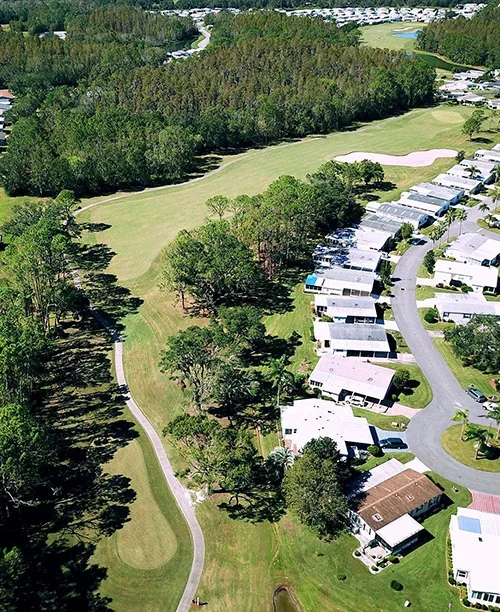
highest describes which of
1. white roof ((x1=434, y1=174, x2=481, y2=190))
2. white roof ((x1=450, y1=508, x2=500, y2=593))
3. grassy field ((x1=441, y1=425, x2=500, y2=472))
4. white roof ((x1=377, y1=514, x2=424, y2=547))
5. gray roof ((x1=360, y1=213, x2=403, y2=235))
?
white roof ((x1=434, y1=174, x2=481, y2=190))

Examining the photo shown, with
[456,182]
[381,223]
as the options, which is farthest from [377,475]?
[456,182]

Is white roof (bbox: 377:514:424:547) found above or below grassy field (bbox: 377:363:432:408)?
above

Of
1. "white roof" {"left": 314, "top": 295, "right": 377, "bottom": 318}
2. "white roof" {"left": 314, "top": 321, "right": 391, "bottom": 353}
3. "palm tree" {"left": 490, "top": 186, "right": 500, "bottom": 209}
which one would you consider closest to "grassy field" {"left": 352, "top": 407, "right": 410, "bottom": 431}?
"white roof" {"left": 314, "top": 321, "right": 391, "bottom": 353}

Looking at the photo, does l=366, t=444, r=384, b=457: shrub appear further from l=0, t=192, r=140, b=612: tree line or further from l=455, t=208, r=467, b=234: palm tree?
l=455, t=208, r=467, b=234: palm tree

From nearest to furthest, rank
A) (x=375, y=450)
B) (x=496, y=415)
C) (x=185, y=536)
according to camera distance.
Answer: (x=185, y=536)
(x=375, y=450)
(x=496, y=415)

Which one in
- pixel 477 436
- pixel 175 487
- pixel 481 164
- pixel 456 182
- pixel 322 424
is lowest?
pixel 175 487

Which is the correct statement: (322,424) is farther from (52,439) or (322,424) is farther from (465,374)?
(52,439)
